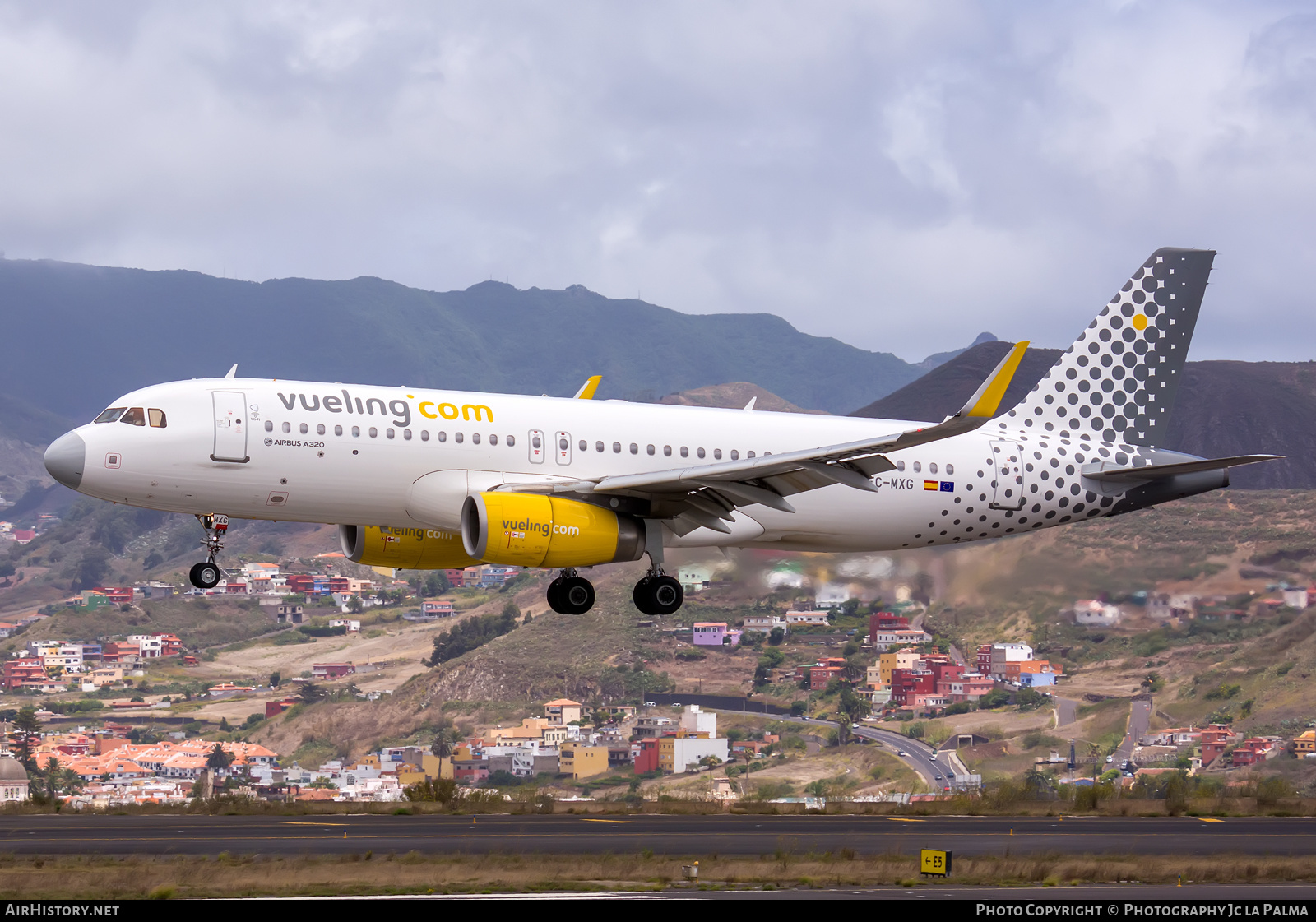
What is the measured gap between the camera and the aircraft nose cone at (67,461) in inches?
1308

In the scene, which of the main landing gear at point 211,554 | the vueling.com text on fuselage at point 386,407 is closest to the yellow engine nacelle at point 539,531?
the vueling.com text on fuselage at point 386,407

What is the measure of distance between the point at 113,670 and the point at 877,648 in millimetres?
121160

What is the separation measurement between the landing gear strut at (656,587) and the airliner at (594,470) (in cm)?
5

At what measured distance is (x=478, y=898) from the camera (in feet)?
93.1

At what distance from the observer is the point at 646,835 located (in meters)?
41.5

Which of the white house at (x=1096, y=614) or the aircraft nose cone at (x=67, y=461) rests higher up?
the aircraft nose cone at (x=67, y=461)

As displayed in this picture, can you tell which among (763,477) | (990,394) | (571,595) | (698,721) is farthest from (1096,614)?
(698,721)

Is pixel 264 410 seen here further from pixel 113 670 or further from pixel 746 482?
pixel 113 670

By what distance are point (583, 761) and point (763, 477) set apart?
226 ft

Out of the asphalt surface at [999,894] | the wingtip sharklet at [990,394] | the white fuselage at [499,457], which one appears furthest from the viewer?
the white fuselage at [499,457]

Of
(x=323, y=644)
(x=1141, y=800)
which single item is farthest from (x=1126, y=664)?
(x=323, y=644)

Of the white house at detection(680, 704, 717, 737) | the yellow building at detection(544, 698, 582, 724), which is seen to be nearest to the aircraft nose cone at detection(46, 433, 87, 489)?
the white house at detection(680, 704, 717, 737)

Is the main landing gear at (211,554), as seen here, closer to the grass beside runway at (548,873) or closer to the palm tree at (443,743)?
the grass beside runway at (548,873)

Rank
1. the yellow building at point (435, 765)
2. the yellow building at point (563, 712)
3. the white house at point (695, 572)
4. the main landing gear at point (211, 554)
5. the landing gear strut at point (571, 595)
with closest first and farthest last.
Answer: the main landing gear at point (211, 554) < the landing gear strut at point (571, 595) < the white house at point (695, 572) < the yellow building at point (435, 765) < the yellow building at point (563, 712)
